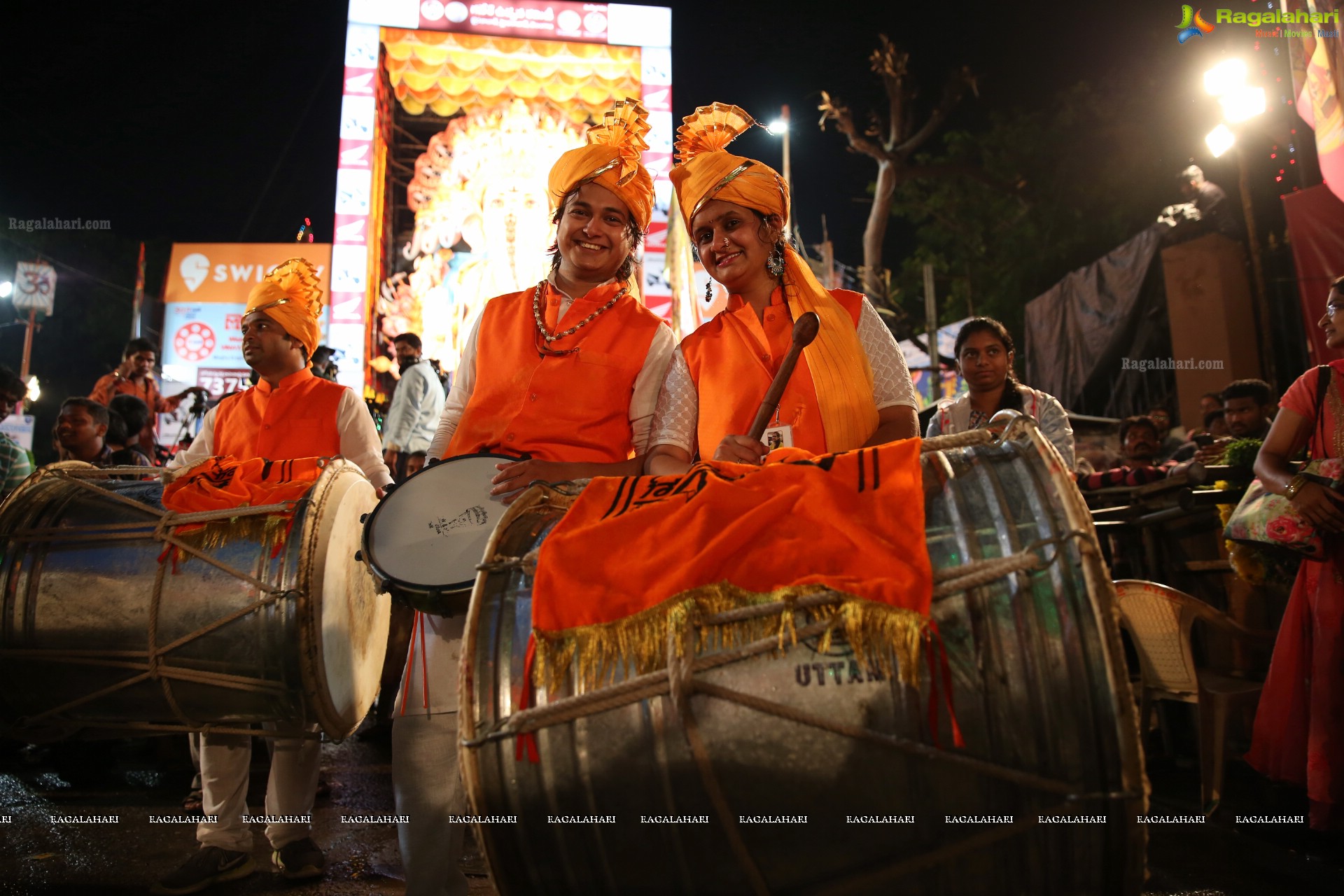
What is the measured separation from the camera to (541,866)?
4.76 feet

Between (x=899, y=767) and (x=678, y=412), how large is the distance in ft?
4.07

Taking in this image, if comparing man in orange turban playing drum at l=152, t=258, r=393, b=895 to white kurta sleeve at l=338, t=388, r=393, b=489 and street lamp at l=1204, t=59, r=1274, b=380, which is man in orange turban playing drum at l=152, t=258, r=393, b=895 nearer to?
white kurta sleeve at l=338, t=388, r=393, b=489

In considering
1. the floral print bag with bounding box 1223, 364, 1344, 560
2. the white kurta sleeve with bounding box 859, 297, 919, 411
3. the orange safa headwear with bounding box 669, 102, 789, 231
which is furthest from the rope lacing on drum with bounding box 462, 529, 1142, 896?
the floral print bag with bounding box 1223, 364, 1344, 560

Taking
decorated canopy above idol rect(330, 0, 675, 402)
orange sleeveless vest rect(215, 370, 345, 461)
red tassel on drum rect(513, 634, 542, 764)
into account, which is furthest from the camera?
decorated canopy above idol rect(330, 0, 675, 402)

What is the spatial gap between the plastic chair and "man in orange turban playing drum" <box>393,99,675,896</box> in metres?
2.52

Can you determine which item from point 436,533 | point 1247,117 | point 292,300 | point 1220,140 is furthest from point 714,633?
point 1220,140

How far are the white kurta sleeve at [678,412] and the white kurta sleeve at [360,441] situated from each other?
1.55 m

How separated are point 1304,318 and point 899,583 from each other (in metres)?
9.17

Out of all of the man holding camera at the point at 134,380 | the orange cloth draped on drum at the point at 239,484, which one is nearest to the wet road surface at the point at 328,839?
the orange cloth draped on drum at the point at 239,484

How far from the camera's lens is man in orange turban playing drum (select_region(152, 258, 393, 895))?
9.80 ft

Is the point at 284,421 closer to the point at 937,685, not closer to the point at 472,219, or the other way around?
the point at 937,685

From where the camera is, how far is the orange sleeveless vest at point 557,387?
2.38 m

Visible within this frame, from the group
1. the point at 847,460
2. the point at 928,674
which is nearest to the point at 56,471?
the point at 847,460

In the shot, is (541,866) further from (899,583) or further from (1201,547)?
(1201,547)
